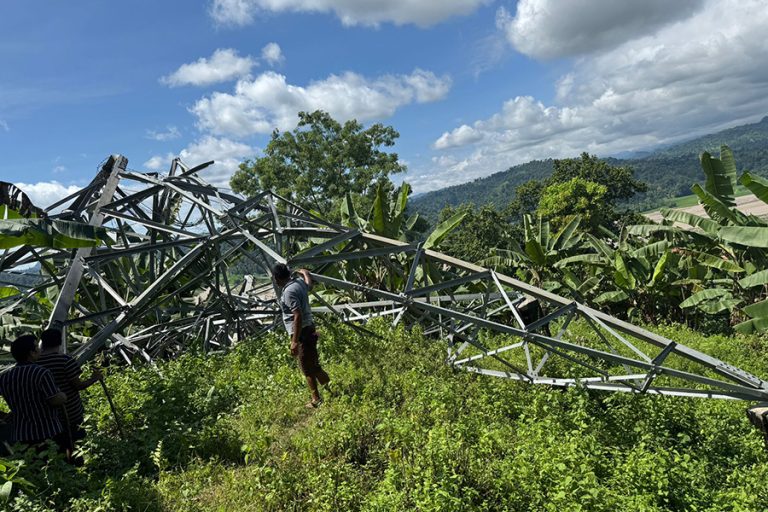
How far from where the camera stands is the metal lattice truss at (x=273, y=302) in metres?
6.07

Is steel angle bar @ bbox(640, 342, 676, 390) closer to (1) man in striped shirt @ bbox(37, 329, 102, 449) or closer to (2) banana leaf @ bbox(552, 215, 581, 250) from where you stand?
(1) man in striped shirt @ bbox(37, 329, 102, 449)

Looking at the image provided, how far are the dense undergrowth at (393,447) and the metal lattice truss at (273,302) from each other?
0.67 meters

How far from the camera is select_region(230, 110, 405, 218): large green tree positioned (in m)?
33.9

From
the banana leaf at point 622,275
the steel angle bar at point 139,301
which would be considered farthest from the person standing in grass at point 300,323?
the banana leaf at point 622,275

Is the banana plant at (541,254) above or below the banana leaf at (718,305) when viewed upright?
above

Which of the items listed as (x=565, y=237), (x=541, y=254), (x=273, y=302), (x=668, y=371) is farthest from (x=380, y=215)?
(x=668, y=371)

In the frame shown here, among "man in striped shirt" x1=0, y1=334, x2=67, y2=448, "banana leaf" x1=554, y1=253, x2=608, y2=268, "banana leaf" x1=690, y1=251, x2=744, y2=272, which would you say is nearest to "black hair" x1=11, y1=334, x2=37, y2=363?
"man in striped shirt" x1=0, y1=334, x2=67, y2=448

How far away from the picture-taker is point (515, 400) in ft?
22.3

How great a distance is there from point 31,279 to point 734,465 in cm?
1239

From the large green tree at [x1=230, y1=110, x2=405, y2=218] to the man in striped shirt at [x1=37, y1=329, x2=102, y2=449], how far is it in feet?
94.5

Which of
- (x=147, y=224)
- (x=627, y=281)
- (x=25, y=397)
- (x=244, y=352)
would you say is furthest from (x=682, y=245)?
(x=25, y=397)

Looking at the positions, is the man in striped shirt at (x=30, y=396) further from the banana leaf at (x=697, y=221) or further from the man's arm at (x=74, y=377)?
the banana leaf at (x=697, y=221)

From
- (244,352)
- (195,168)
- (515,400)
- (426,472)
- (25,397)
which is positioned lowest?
(515,400)

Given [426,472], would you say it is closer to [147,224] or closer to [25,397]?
[25,397]
